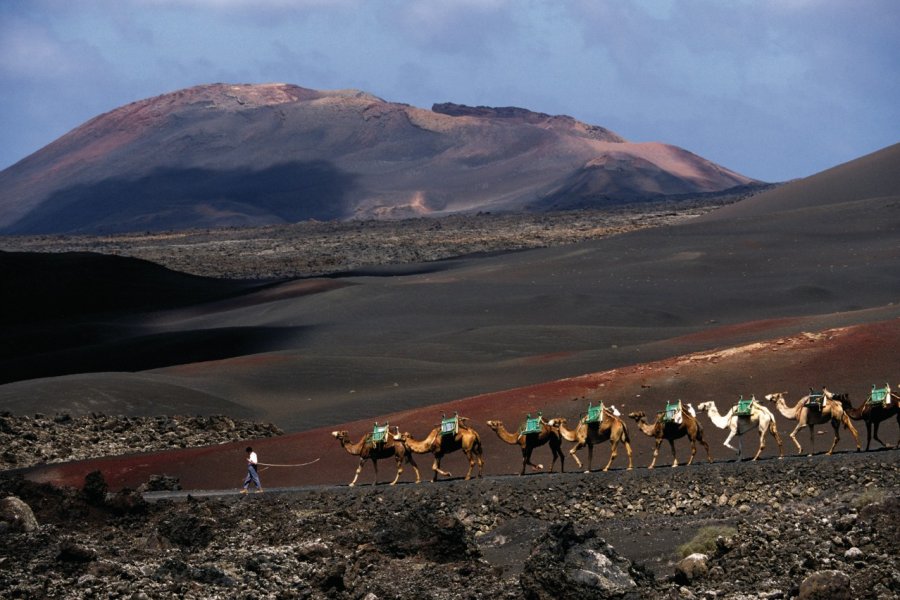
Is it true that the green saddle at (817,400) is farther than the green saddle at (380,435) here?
No

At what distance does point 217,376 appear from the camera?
180 ft

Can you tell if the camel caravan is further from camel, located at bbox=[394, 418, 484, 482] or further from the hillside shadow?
the hillside shadow

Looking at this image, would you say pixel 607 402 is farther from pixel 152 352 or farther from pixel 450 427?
pixel 152 352

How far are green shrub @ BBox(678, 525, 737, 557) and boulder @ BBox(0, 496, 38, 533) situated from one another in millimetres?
10104

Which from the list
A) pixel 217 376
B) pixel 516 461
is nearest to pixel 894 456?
pixel 516 461

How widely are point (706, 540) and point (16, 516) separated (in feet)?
35.9

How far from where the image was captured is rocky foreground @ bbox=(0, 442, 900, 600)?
16.9m

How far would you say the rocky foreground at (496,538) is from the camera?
16.9 m

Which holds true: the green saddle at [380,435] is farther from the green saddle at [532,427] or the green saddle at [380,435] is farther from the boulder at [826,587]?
the boulder at [826,587]

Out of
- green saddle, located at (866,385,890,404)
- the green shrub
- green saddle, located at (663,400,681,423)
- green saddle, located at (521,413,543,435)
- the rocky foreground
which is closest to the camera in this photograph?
the rocky foreground

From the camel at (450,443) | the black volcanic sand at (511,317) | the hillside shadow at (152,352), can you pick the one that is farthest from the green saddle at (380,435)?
the hillside shadow at (152,352)

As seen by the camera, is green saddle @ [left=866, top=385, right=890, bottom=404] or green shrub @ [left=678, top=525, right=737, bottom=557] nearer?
green shrub @ [left=678, top=525, right=737, bottom=557]

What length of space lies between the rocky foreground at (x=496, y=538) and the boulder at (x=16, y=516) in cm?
4

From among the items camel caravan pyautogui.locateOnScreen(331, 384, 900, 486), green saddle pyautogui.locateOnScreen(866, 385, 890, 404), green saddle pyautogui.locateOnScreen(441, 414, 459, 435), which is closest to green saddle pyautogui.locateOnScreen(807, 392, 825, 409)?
camel caravan pyautogui.locateOnScreen(331, 384, 900, 486)
